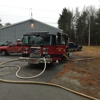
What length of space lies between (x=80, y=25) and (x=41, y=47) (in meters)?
58.8

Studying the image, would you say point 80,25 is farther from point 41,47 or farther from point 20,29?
point 41,47

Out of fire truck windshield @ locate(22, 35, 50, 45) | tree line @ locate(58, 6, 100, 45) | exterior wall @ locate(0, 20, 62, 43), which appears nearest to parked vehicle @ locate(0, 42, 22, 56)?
fire truck windshield @ locate(22, 35, 50, 45)

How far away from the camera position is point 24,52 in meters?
11.9

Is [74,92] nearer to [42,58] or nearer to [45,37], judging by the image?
[42,58]

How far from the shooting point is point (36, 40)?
11867 millimetres

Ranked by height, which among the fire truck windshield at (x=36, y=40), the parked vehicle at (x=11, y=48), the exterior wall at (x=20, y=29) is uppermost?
the exterior wall at (x=20, y=29)

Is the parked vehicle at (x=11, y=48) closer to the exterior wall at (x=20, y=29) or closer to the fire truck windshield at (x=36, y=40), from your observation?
the fire truck windshield at (x=36, y=40)

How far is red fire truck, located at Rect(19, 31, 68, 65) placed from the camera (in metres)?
11.4

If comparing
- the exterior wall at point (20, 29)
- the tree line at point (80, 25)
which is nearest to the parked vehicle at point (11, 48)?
the exterior wall at point (20, 29)

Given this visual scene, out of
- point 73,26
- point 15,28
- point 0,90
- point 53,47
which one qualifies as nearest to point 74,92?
point 0,90

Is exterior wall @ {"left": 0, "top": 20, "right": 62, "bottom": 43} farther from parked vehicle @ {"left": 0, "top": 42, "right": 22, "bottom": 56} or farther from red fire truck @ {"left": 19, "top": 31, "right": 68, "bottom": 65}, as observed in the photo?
red fire truck @ {"left": 19, "top": 31, "right": 68, "bottom": 65}

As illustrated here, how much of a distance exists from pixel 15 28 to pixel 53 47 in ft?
80.7

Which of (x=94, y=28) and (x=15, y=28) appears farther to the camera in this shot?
(x=94, y=28)

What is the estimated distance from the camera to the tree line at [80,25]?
218ft
